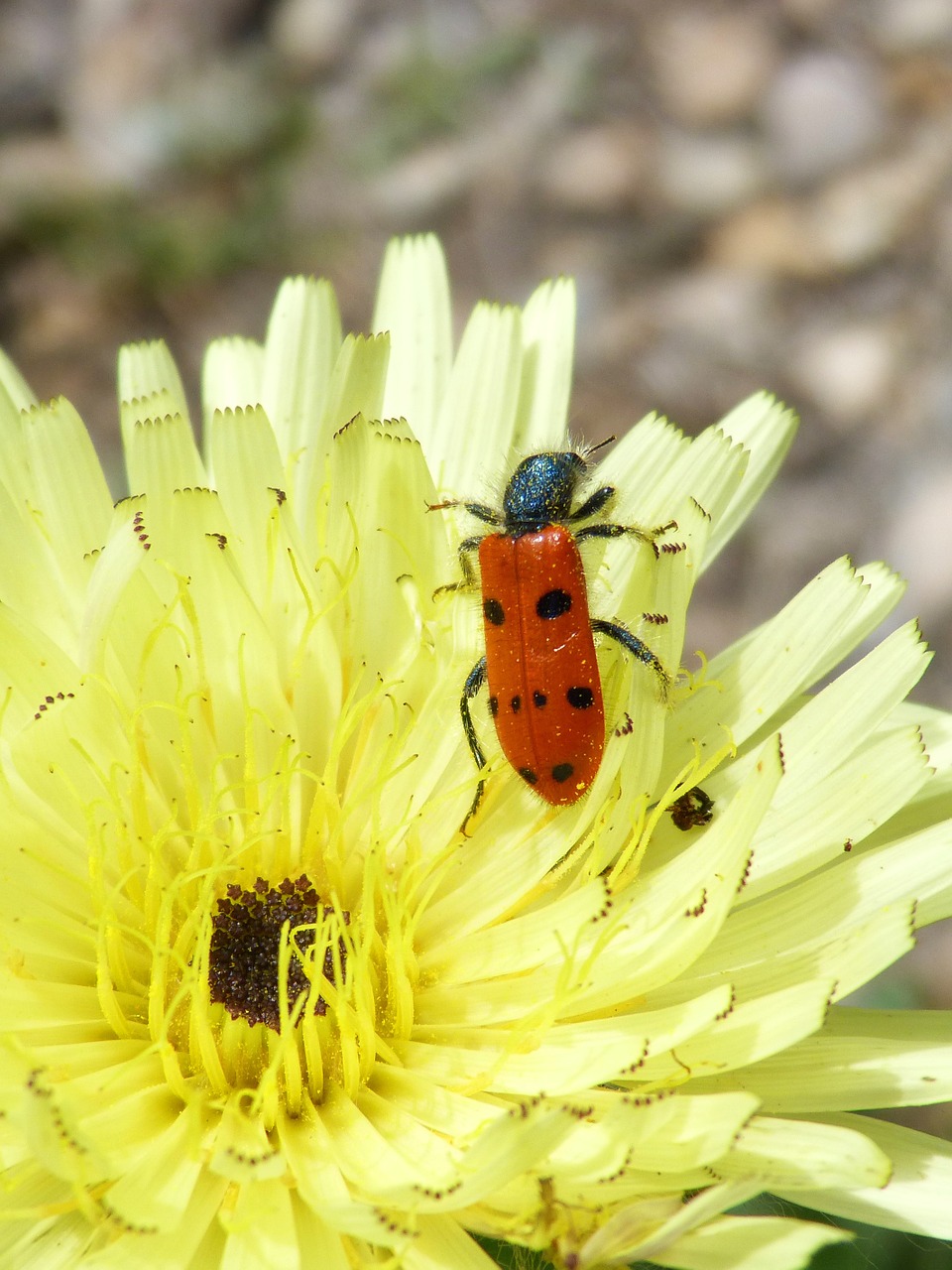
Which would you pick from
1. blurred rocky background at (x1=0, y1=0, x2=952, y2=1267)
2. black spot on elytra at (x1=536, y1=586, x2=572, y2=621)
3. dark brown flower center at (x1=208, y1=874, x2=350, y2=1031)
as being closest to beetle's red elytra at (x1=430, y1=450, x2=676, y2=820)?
black spot on elytra at (x1=536, y1=586, x2=572, y2=621)

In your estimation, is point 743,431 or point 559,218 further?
point 559,218

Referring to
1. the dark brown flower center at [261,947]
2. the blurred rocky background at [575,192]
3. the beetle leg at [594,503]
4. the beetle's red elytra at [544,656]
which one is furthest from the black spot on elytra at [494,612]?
the blurred rocky background at [575,192]

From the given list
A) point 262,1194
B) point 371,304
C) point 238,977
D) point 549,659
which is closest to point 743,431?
point 549,659

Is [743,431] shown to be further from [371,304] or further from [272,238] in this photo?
[272,238]

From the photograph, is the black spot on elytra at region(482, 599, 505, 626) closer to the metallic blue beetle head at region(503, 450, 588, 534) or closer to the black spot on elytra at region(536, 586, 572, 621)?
the black spot on elytra at region(536, 586, 572, 621)

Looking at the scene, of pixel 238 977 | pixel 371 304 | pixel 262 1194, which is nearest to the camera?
pixel 262 1194

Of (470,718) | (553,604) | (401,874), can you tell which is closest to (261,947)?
(401,874)
